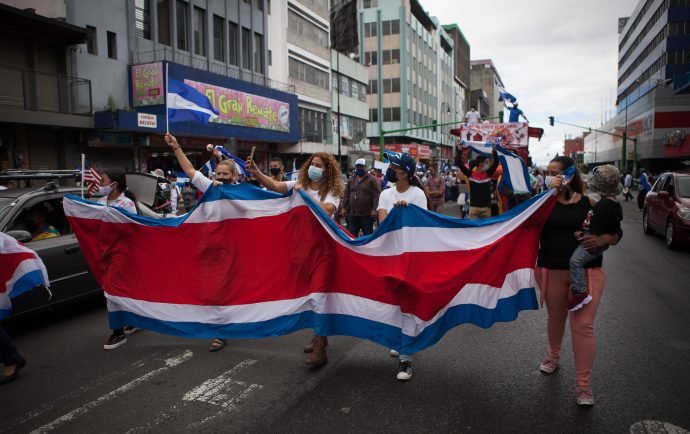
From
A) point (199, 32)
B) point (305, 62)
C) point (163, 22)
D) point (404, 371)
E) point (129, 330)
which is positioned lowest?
point (129, 330)

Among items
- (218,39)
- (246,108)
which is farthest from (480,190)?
(218,39)

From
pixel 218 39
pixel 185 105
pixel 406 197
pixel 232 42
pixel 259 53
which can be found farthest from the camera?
pixel 259 53

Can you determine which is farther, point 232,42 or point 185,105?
point 232,42

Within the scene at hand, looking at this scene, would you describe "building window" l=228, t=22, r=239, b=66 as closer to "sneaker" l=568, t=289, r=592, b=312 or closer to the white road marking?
the white road marking

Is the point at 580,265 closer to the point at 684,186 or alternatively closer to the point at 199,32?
the point at 684,186

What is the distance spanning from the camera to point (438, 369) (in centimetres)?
479

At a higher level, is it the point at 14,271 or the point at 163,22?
the point at 163,22

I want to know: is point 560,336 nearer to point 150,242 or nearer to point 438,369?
point 438,369

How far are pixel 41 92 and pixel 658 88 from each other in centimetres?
6591

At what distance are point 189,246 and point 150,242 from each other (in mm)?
501

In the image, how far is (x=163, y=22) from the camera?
80.9ft

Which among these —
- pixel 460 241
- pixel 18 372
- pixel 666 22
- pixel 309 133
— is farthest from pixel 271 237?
pixel 666 22

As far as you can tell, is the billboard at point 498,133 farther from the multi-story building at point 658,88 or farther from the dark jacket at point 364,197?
the multi-story building at point 658,88

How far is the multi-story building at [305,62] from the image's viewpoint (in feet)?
113
